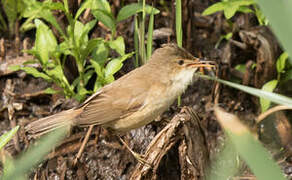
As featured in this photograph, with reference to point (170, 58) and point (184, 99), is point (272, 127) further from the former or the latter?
point (170, 58)

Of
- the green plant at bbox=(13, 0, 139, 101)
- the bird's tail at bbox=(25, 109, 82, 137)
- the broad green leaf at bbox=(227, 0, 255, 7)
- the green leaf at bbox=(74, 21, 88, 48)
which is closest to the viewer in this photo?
the bird's tail at bbox=(25, 109, 82, 137)

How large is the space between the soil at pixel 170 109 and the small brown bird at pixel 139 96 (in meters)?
0.30

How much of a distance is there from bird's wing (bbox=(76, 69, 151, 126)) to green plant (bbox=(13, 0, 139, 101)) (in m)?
0.22

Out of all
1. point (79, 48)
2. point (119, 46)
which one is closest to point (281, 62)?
point (119, 46)

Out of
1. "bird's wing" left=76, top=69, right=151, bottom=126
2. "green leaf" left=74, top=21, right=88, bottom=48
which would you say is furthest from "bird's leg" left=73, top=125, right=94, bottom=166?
"green leaf" left=74, top=21, right=88, bottom=48

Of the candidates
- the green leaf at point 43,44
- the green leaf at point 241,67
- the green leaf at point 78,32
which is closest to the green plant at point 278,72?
the green leaf at point 241,67

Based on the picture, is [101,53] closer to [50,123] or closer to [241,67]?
[50,123]

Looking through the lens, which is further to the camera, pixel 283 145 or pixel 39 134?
pixel 283 145

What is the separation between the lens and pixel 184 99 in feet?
11.3

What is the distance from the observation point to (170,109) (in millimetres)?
3088

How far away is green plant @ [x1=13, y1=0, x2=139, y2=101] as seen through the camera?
9.26ft

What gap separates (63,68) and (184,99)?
951mm

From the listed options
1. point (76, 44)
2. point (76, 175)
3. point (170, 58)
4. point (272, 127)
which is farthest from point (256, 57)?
point (76, 175)

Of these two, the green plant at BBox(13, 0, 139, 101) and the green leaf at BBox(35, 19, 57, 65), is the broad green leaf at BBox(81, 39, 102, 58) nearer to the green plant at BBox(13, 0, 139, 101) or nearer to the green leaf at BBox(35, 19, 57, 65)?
the green plant at BBox(13, 0, 139, 101)
